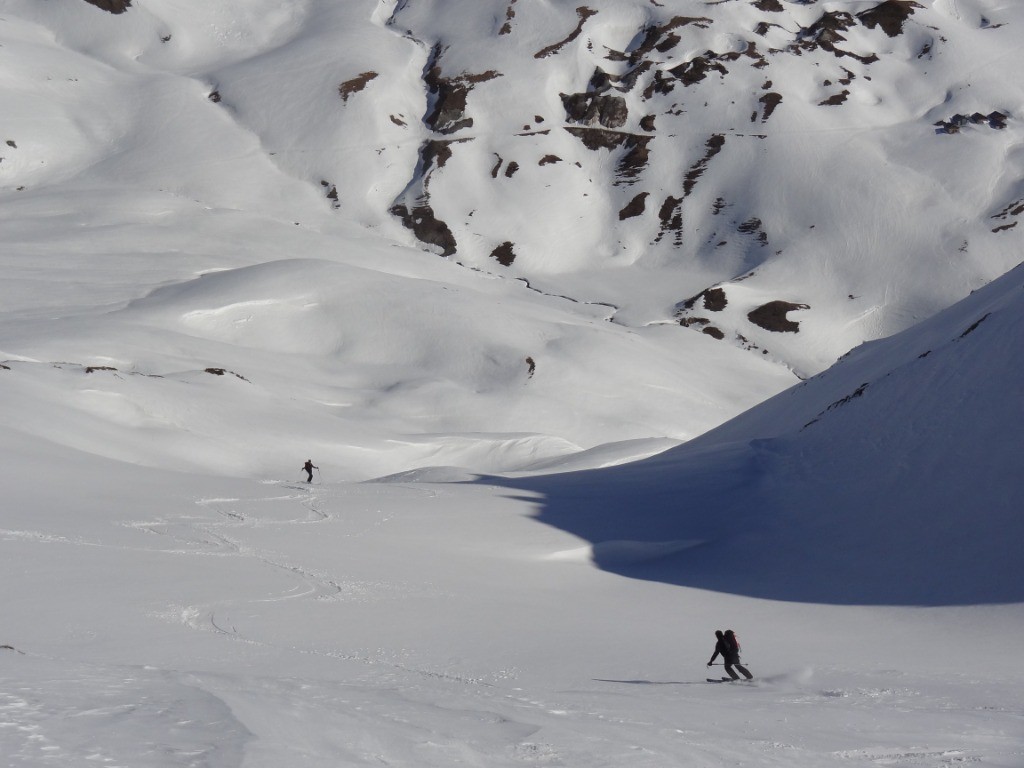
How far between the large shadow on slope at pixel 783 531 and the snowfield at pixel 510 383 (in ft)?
0.38

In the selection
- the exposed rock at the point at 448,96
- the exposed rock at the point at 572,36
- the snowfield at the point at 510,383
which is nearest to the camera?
the snowfield at the point at 510,383

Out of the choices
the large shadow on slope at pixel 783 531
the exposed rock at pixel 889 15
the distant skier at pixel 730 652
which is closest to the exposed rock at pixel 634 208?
the exposed rock at pixel 889 15

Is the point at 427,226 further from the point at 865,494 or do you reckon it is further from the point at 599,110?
the point at 865,494

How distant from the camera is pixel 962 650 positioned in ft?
48.2

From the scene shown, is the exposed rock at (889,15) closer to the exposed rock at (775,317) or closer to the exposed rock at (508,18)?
the exposed rock at (508,18)

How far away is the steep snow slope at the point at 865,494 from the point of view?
19062 millimetres

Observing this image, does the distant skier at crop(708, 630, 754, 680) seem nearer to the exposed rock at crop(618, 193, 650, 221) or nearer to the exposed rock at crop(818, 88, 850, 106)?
the exposed rock at crop(618, 193, 650, 221)

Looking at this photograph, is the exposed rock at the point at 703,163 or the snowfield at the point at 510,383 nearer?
the snowfield at the point at 510,383

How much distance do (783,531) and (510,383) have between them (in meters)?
30.7

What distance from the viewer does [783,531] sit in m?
22.1

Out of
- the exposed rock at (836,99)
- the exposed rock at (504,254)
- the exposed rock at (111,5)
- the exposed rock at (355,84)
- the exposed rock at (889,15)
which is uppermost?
the exposed rock at (889,15)

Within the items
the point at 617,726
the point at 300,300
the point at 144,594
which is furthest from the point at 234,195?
the point at 617,726

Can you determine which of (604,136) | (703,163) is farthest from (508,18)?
(703,163)

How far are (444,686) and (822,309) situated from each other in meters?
69.9
